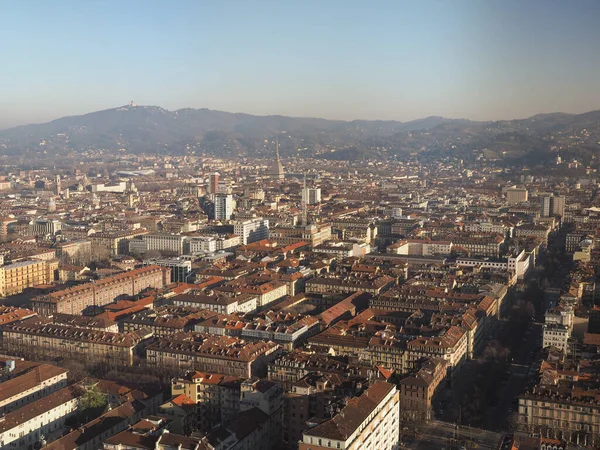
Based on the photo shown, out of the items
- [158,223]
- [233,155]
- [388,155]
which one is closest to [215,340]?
[158,223]

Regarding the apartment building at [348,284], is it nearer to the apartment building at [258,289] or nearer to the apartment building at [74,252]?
the apartment building at [258,289]

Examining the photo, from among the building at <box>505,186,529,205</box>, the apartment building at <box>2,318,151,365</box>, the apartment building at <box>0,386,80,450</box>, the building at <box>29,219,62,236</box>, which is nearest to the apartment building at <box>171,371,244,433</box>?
the apartment building at <box>0,386,80,450</box>

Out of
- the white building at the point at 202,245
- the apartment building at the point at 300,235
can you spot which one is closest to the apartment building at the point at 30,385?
the white building at the point at 202,245

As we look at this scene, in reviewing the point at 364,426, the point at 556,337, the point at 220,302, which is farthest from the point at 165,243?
the point at 364,426

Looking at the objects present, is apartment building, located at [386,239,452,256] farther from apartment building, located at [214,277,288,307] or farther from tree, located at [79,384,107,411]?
tree, located at [79,384,107,411]

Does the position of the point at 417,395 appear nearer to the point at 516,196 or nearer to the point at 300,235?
the point at 300,235
